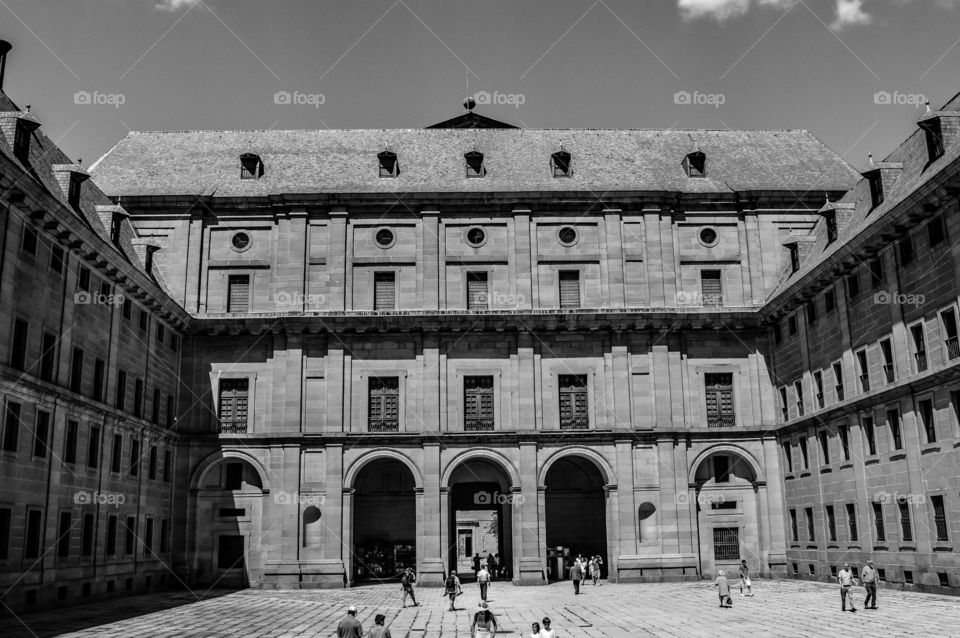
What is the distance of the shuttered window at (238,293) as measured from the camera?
4984 centimetres

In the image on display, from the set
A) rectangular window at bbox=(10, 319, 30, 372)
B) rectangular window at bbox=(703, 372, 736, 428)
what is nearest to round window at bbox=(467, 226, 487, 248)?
rectangular window at bbox=(703, 372, 736, 428)

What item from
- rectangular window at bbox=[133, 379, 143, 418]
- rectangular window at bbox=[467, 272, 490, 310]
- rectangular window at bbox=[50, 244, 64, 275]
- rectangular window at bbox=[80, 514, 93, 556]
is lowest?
rectangular window at bbox=[80, 514, 93, 556]

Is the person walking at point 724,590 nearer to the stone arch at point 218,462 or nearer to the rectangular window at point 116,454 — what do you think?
the stone arch at point 218,462

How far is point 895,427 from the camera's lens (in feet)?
119

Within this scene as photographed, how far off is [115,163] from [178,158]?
11.7ft

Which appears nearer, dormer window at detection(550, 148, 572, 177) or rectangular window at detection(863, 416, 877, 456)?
rectangular window at detection(863, 416, 877, 456)

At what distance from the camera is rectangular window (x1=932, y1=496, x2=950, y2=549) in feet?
107

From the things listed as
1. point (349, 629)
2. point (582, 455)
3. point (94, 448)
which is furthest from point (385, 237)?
point (349, 629)

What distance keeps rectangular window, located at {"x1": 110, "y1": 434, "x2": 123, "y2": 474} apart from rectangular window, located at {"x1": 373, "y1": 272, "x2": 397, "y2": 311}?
49.3ft

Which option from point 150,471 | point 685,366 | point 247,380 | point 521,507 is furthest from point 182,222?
point 685,366

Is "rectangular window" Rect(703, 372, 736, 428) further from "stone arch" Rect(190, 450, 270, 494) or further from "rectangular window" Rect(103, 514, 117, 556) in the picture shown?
"rectangular window" Rect(103, 514, 117, 556)

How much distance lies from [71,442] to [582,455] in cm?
2443

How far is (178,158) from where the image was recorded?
54.9 m

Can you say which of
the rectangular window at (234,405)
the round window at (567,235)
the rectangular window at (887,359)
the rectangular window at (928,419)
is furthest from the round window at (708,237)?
the rectangular window at (234,405)
